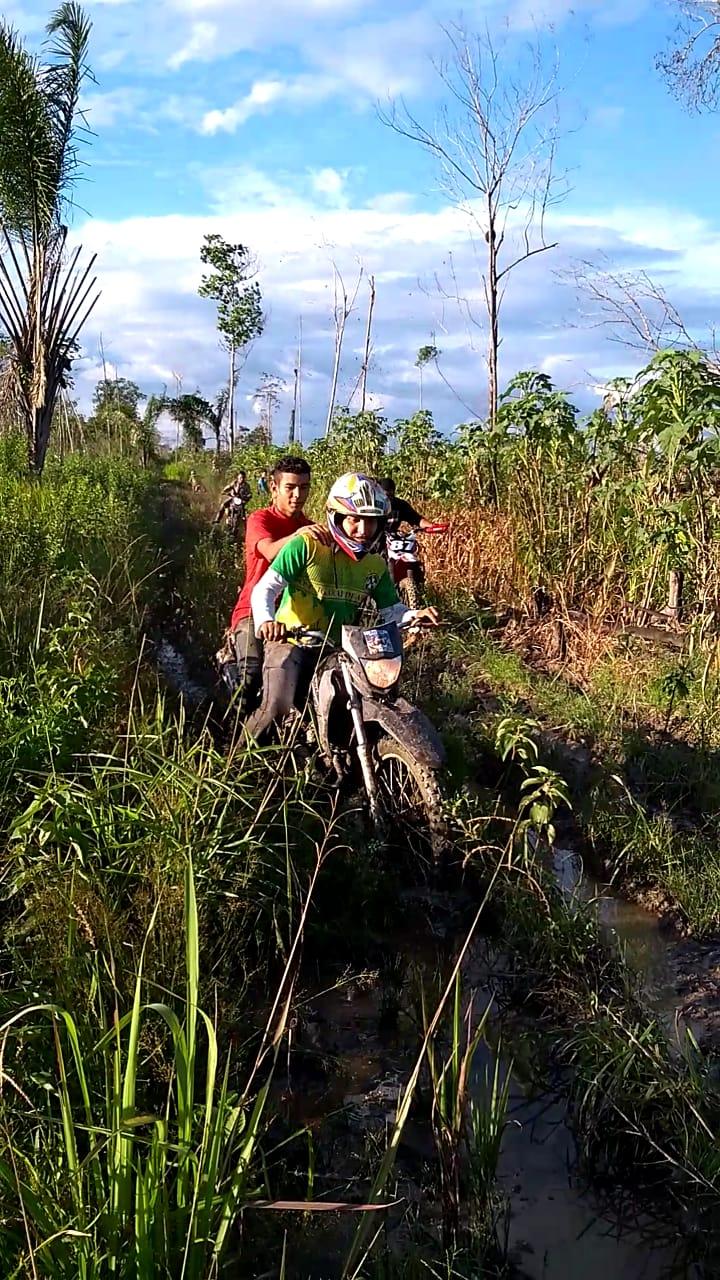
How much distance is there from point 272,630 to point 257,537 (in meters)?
1.52

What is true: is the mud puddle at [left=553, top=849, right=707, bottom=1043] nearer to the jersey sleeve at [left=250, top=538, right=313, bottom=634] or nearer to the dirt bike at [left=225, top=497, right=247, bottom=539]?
the jersey sleeve at [left=250, top=538, right=313, bottom=634]

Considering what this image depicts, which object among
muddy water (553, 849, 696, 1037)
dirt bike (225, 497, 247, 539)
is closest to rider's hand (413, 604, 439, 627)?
muddy water (553, 849, 696, 1037)

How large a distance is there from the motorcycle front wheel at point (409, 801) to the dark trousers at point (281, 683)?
1.59 feet

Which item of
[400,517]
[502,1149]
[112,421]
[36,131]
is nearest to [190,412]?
[112,421]

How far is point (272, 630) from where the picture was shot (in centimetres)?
444

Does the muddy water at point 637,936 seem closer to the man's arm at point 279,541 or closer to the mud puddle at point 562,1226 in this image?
the mud puddle at point 562,1226

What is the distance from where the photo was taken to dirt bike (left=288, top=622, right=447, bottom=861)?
4230mm

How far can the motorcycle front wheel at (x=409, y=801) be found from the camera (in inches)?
166

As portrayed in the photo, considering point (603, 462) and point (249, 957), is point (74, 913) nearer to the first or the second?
point (249, 957)

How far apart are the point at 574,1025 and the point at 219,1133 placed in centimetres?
183

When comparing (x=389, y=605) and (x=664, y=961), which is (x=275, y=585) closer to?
(x=389, y=605)

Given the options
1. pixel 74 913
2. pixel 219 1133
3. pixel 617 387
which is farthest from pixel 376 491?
pixel 617 387

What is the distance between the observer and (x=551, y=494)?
28.5 ft

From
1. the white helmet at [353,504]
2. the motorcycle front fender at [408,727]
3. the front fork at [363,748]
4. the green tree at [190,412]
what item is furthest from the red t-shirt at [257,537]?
the green tree at [190,412]
